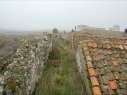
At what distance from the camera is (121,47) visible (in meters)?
8.01

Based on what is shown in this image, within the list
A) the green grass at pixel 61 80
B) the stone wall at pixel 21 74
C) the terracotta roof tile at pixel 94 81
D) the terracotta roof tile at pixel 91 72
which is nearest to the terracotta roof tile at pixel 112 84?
the terracotta roof tile at pixel 94 81

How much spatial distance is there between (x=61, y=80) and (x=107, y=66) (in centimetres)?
340

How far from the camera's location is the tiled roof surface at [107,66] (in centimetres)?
609

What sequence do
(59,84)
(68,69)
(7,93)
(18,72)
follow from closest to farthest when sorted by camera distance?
(7,93), (18,72), (59,84), (68,69)

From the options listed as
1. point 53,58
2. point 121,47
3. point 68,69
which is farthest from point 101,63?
point 53,58

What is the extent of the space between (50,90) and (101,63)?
292 centimetres

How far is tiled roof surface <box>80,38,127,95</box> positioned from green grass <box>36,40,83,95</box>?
180 centimetres

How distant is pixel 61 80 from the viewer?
9.90 m

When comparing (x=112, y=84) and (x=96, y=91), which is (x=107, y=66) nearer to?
(x=112, y=84)

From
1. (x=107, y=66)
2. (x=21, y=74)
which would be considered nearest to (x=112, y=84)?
(x=107, y=66)

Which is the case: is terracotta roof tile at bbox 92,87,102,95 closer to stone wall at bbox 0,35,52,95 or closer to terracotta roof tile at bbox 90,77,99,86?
terracotta roof tile at bbox 90,77,99,86

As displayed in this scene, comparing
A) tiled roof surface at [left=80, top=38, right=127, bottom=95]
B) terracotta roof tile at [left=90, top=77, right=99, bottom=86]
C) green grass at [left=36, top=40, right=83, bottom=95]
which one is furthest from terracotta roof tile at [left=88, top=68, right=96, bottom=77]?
green grass at [left=36, top=40, right=83, bottom=95]

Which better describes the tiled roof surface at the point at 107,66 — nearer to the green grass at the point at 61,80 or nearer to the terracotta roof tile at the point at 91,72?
the terracotta roof tile at the point at 91,72

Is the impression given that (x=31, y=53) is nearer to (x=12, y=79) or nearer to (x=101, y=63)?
(x=12, y=79)
